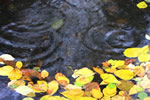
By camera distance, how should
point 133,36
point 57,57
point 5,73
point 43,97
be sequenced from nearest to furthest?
point 43,97 < point 5,73 < point 57,57 < point 133,36

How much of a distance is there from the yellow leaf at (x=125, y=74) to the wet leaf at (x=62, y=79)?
0.45 meters

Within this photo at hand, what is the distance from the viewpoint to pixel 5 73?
1.80 meters

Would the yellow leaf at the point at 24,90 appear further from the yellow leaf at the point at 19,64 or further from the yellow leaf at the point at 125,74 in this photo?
the yellow leaf at the point at 125,74

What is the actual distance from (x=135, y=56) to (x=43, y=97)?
3.18 ft

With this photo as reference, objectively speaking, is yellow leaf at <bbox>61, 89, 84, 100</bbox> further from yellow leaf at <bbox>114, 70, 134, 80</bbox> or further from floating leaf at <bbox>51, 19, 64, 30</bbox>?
floating leaf at <bbox>51, 19, 64, 30</bbox>

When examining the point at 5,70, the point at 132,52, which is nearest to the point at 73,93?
the point at 5,70

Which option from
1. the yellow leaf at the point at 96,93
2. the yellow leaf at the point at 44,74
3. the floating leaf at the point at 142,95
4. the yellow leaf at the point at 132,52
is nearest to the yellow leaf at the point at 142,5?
the yellow leaf at the point at 132,52

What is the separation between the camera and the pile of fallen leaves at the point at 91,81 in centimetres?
166

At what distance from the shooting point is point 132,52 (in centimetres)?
201

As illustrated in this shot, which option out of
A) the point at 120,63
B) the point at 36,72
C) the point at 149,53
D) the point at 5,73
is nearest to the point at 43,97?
the point at 36,72

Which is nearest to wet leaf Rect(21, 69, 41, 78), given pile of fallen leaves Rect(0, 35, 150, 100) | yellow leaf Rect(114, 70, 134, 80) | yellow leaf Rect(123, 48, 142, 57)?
pile of fallen leaves Rect(0, 35, 150, 100)

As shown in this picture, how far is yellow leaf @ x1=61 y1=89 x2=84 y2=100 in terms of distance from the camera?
5.38 feet

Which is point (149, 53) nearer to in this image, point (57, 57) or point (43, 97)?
point (57, 57)

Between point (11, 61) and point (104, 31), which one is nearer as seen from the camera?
point (11, 61)
